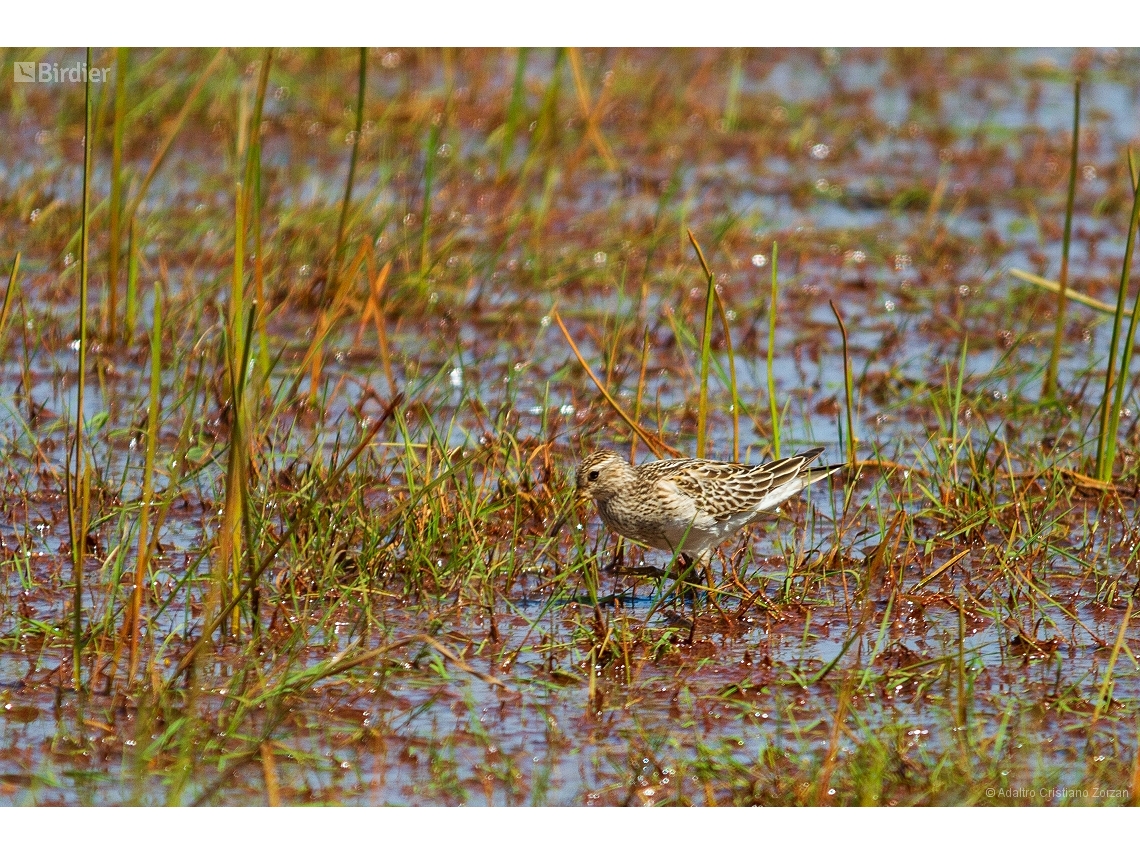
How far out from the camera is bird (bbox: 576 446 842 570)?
6473 millimetres

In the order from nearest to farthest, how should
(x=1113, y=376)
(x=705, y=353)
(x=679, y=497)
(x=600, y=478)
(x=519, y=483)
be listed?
(x=679, y=497) → (x=600, y=478) → (x=705, y=353) → (x=519, y=483) → (x=1113, y=376)

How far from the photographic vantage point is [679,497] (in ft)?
21.2

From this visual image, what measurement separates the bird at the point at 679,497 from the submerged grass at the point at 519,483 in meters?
0.19

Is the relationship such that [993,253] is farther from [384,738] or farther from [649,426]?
[384,738]

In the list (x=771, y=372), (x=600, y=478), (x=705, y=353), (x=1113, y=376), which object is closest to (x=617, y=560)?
(x=600, y=478)

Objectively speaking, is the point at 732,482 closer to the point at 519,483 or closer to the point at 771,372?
the point at 771,372

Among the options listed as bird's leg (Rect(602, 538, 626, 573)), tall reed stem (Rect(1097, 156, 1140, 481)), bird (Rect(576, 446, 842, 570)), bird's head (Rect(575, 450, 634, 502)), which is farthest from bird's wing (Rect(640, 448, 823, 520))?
tall reed stem (Rect(1097, 156, 1140, 481))

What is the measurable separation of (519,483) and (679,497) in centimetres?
95

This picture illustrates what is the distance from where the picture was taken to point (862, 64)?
1659 centimetres

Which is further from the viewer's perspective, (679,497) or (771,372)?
(771,372)

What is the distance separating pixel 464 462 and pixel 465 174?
6.43 m

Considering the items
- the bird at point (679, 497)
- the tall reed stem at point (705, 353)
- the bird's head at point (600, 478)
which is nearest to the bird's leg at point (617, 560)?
the bird at point (679, 497)

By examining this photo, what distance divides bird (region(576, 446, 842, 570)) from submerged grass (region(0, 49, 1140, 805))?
0.62 ft

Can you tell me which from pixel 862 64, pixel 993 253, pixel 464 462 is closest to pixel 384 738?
pixel 464 462
